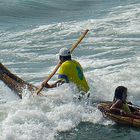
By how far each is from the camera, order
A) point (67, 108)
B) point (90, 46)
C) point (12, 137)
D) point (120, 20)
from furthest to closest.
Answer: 1. point (120, 20)
2. point (90, 46)
3. point (67, 108)
4. point (12, 137)

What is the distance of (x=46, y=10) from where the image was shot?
2492 centimetres

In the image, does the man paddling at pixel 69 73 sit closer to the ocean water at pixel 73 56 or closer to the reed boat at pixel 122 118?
the ocean water at pixel 73 56

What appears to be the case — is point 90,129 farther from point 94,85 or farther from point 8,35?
point 8,35

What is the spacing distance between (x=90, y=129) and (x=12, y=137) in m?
1.66

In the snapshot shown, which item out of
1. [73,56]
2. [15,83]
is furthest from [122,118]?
[73,56]

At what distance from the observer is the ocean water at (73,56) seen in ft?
33.9

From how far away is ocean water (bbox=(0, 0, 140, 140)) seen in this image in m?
10.3

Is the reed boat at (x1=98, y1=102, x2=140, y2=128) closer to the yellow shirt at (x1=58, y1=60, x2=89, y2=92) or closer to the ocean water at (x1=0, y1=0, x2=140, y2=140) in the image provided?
the ocean water at (x1=0, y1=0, x2=140, y2=140)

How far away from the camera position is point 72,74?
11.2 metres

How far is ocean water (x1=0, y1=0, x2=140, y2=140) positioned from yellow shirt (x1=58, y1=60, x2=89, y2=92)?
0.64 feet

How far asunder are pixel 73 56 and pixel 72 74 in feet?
18.9

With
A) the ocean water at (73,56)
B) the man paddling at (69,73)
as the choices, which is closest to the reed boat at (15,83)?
the ocean water at (73,56)

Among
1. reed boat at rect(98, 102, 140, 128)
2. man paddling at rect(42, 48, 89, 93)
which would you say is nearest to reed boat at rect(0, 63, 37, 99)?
man paddling at rect(42, 48, 89, 93)

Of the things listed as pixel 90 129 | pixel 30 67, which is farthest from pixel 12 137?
pixel 30 67
